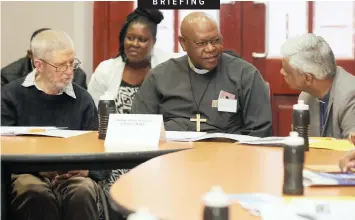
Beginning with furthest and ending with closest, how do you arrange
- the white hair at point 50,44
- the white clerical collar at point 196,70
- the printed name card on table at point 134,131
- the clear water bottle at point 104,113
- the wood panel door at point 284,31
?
the wood panel door at point 284,31
the white clerical collar at point 196,70
the white hair at point 50,44
the clear water bottle at point 104,113
the printed name card on table at point 134,131

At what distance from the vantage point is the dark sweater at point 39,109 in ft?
10.5

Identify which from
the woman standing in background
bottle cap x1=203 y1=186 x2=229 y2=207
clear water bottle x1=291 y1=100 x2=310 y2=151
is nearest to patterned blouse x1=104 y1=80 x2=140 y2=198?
the woman standing in background

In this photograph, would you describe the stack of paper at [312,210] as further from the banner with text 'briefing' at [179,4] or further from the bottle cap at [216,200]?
the banner with text 'briefing' at [179,4]

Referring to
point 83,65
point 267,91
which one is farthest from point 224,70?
point 83,65

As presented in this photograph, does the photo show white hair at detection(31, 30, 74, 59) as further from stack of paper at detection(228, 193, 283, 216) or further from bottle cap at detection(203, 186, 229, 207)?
bottle cap at detection(203, 186, 229, 207)

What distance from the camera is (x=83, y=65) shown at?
15.6 ft

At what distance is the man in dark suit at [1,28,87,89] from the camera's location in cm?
428

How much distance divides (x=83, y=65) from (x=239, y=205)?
3554 mm

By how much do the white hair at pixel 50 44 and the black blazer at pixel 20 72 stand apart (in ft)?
2.90

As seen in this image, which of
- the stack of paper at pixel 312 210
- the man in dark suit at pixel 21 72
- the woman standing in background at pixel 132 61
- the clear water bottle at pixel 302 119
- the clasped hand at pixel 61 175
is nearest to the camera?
the stack of paper at pixel 312 210

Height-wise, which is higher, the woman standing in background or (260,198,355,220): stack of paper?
the woman standing in background

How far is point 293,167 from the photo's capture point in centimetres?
152

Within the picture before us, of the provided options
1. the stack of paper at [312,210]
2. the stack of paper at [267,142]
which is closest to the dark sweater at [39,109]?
the stack of paper at [267,142]

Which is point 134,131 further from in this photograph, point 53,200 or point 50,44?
point 50,44
